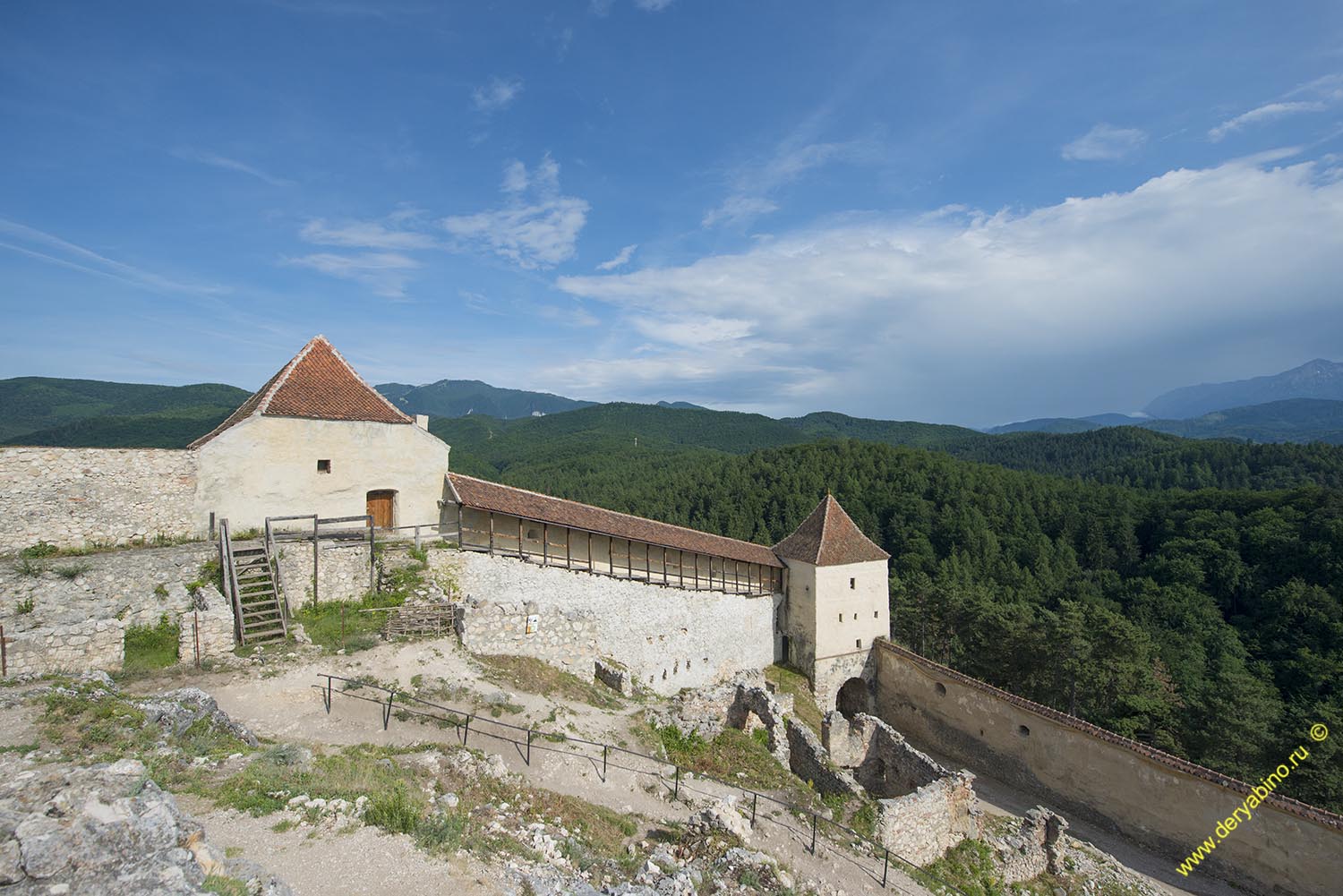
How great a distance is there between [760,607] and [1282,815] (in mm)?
15973

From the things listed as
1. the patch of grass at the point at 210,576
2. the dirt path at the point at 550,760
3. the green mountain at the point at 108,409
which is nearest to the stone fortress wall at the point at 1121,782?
the dirt path at the point at 550,760

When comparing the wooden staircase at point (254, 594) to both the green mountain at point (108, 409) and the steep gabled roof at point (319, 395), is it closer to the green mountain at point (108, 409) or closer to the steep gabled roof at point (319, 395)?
the steep gabled roof at point (319, 395)

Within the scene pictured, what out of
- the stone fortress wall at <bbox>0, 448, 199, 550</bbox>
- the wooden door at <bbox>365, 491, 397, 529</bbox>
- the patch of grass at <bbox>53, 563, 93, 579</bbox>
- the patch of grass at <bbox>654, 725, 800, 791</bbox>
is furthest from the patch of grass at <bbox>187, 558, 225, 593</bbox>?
the patch of grass at <bbox>654, 725, 800, 791</bbox>

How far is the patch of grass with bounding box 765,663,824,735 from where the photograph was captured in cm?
2303

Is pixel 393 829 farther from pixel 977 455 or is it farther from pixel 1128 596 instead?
pixel 977 455

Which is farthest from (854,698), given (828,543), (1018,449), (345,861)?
(1018,449)

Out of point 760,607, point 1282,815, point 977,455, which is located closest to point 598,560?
point 760,607

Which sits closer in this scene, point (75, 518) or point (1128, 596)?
point (75, 518)

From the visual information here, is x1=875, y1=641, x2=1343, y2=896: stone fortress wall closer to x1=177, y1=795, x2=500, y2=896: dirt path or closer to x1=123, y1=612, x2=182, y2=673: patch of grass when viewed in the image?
x1=177, y1=795, x2=500, y2=896: dirt path

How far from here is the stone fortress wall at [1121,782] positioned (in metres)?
13.9

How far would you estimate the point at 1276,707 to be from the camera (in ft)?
89.2

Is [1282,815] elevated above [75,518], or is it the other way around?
[75,518]

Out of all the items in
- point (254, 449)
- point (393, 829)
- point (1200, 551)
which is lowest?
point (1200, 551)

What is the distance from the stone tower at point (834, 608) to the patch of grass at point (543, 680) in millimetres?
12481
